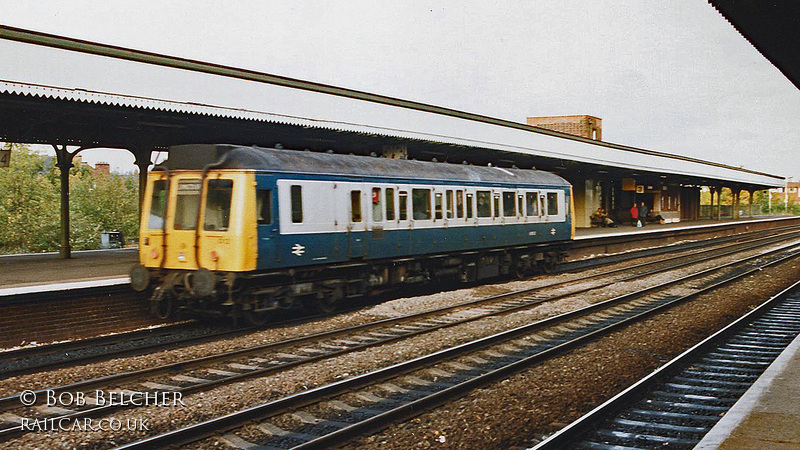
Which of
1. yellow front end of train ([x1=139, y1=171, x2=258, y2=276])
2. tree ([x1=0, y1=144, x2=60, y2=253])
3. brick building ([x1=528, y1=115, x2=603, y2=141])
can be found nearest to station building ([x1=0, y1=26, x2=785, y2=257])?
yellow front end of train ([x1=139, y1=171, x2=258, y2=276])

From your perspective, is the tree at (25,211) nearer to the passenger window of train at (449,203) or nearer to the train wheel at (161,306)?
the train wheel at (161,306)

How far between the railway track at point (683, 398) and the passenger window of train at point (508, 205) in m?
7.42

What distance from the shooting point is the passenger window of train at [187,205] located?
11.5 metres

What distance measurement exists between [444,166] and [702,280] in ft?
26.6

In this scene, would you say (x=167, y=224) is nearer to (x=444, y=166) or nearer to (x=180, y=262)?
(x=180, y=262)

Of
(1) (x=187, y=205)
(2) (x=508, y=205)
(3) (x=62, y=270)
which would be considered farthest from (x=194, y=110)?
(2) (x=508, y=205)

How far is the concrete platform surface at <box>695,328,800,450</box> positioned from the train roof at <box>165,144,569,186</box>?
7826 millimetres

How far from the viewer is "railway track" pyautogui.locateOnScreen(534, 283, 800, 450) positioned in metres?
6.12

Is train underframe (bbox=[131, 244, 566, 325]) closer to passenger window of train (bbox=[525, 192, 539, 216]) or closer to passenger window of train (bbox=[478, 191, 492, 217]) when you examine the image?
passenger window of train (bbox=[478, 191, 492, 217])

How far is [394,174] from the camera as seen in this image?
1432 cm

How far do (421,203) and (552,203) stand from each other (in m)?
6.58

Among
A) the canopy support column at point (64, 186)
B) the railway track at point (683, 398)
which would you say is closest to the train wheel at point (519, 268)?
the railway track at point (683, 398)

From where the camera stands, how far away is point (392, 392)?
7.64 m

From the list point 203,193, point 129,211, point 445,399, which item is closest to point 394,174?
point 203,193
